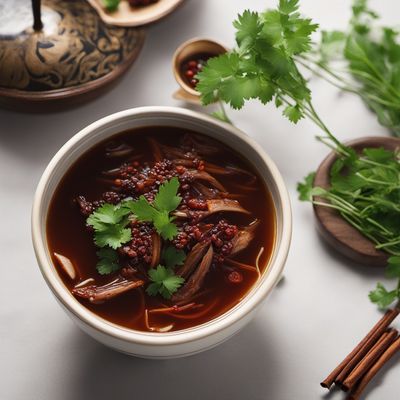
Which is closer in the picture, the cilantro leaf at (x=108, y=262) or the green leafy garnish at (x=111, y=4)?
the cilantro leaf at (x=108, y=262)

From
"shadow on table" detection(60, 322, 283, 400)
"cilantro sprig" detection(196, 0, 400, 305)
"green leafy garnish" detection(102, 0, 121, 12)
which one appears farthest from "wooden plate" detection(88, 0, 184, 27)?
"shadow on table" detection(60, 322, 283, 400)

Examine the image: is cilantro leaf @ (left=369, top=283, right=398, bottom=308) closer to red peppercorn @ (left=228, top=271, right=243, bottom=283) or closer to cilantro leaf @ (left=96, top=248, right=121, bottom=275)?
red peppercorn @ (left=228, top=271, right=243, bottom=283)

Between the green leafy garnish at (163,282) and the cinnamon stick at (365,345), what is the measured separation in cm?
52

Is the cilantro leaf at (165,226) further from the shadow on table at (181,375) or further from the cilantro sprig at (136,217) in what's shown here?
the shadow on table at (181,375)

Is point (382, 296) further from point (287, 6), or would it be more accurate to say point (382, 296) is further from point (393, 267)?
point (287, 6)

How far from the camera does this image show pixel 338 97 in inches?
87.0

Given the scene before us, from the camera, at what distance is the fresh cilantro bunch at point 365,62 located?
2.14 m

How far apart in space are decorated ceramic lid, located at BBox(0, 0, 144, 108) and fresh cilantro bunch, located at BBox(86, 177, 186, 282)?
0.53m

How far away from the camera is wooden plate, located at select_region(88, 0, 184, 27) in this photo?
2.12 meters

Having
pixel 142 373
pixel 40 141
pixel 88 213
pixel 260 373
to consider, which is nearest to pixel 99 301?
pixel 88 213

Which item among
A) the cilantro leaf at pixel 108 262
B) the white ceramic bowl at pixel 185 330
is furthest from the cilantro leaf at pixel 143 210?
the white ceramic bowl at pixel 185 330

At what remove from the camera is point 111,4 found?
6.99 feet

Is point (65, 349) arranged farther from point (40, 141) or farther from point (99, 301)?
point (40, 141)

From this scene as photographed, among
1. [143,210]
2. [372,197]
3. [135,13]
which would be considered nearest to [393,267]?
[372,197]
